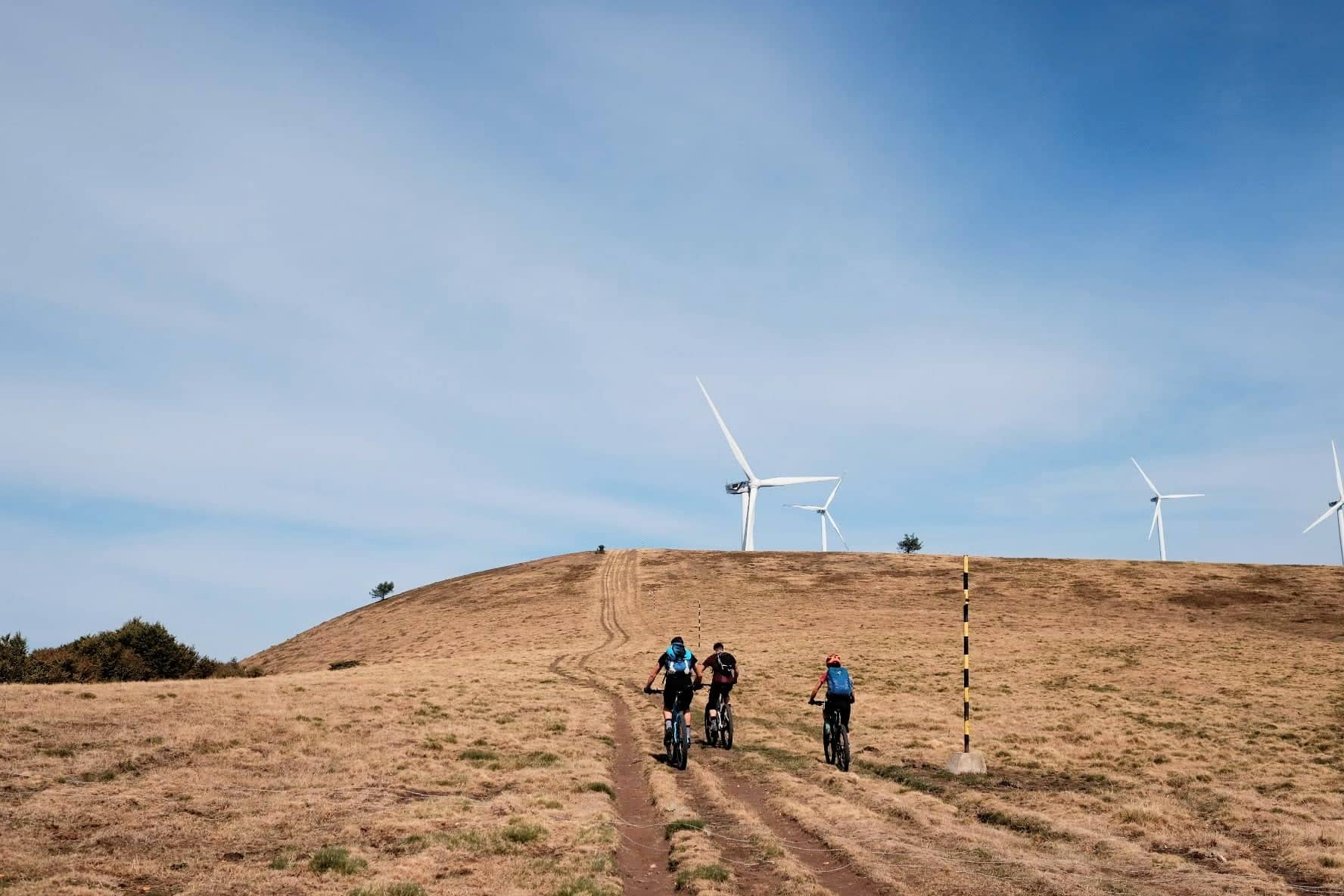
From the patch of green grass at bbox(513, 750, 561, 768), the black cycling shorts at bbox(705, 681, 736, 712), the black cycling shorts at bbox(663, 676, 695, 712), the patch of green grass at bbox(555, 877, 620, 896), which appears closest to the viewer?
the patch of green grass at bbox(555, 877, 620, 896)

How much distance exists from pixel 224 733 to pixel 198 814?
781cm

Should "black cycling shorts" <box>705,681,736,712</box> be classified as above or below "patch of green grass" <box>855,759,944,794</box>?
above

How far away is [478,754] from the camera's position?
22.2 m

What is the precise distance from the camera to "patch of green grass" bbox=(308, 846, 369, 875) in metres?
12.1

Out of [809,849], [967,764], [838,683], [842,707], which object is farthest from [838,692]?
[809,849]

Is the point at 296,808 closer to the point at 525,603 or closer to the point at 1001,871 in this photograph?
the point at 1001,871

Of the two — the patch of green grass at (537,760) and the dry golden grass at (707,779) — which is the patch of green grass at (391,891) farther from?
the patch of green grass at (537,760)

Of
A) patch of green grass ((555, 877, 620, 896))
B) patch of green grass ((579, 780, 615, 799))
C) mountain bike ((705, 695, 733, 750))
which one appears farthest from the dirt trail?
mountain bike ((705, 695, 733, 750))

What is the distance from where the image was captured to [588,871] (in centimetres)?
1224

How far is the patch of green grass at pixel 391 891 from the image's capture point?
36.1 feet

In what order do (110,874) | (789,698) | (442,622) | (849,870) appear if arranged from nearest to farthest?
1. (110,874)
2. (849,870)
3. (789,698)
4. (442,622)

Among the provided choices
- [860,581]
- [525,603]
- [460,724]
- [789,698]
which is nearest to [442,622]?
[525,603]

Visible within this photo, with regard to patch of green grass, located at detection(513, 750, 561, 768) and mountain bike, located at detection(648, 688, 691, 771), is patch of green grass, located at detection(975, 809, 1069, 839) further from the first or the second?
patch of green grass, located at detection(513, 750, 561, 768)

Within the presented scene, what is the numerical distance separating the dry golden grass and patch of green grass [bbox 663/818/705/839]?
11.2 inches
